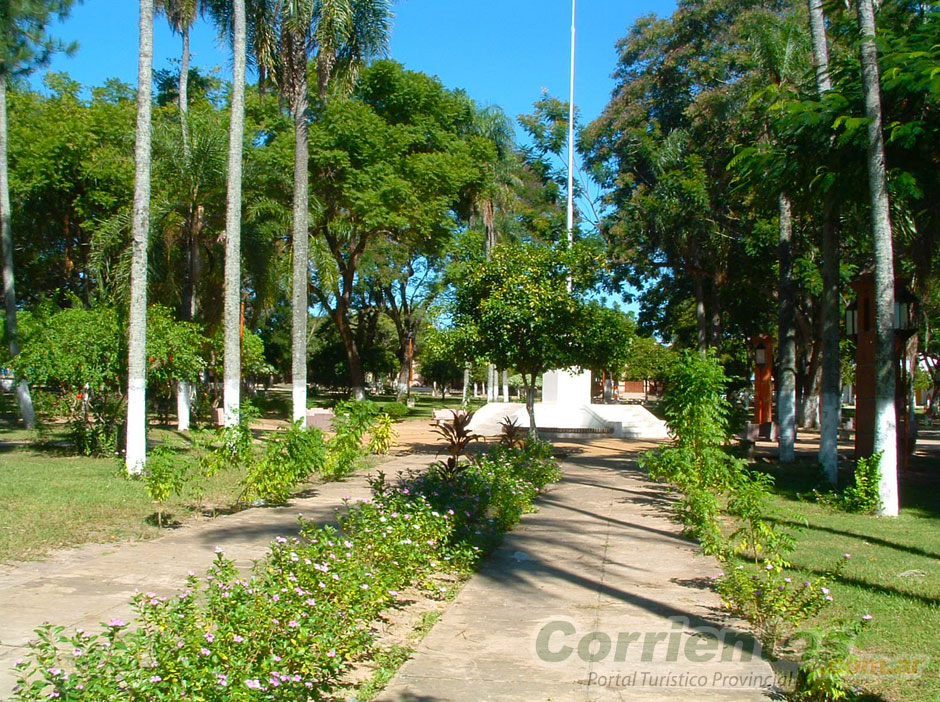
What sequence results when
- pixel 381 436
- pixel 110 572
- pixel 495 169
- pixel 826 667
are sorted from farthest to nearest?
pixel 495 169 < pixel 381 436 < pixel 110 572 < pixel 826 667

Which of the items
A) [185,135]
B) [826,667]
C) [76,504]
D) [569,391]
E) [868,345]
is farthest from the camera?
[569,391]

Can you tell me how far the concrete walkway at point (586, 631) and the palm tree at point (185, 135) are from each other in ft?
49.2

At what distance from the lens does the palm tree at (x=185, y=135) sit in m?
21.3

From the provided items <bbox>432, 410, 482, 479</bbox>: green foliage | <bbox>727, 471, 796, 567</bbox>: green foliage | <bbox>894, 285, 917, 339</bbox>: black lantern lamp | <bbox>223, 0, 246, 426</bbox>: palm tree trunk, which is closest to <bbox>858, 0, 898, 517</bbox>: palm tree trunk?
<bbox>727, 471, 796, 567</bbox>: green foliage

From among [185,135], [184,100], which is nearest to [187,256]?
[185,135]

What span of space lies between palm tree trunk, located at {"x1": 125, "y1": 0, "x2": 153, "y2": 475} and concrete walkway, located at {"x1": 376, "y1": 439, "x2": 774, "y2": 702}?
7.20 meters

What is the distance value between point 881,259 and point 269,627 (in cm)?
997

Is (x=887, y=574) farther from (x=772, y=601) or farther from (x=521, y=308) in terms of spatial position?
(x=521, y=308)

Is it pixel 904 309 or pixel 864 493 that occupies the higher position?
pixel 904 309

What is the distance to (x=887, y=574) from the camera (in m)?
7.82

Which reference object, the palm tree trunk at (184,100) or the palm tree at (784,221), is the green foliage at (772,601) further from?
the palm tree trunk at (184,100)

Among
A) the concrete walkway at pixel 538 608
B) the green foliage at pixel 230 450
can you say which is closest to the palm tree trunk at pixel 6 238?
the green foliage at pixel 230 450

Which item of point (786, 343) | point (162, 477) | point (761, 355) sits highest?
point (786, 343)

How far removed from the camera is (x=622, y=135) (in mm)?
29031
